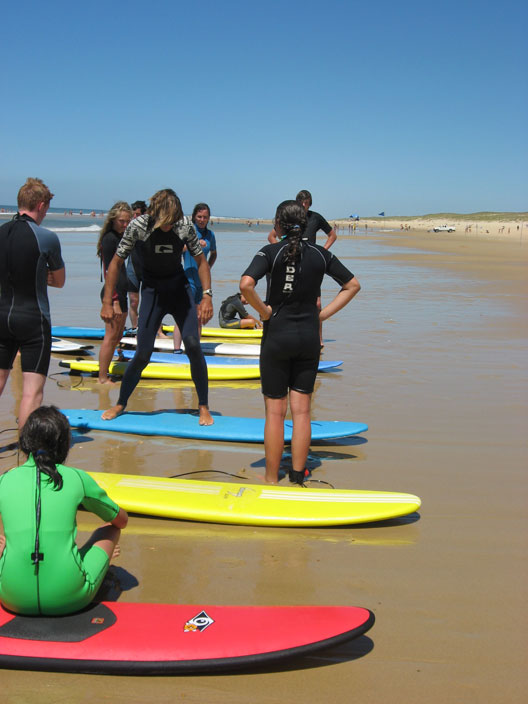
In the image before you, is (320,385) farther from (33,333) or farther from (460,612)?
(460,612)

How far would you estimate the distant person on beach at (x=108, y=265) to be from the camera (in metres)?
6.70

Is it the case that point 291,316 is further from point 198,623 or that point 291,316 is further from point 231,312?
point 231,312

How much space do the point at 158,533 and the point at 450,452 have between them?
8.06 feet

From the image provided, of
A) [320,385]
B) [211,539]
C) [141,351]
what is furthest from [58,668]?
[320,385]

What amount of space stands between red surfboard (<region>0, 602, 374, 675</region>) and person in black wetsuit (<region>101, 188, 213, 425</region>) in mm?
2869

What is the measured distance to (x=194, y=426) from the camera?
538cm

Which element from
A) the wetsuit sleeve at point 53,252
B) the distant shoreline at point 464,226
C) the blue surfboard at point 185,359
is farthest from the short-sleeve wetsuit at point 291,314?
the distant shoreline at point 464,226

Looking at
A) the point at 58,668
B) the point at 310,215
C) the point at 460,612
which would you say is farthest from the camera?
the point at 310,215

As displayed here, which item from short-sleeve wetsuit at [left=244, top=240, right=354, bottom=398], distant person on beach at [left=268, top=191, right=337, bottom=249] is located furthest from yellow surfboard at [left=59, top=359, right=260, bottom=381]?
short-sleeve wetsuit at [left=244, top=240, right=354, bottom=398]

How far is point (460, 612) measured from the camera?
2910mm

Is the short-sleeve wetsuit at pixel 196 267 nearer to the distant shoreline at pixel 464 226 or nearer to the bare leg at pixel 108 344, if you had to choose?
the bare leg at pixel 108 344

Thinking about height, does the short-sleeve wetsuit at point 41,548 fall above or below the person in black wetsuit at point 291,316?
below

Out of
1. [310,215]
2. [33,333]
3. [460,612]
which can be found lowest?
[460,612]

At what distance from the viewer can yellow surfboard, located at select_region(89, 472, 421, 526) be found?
365cm
